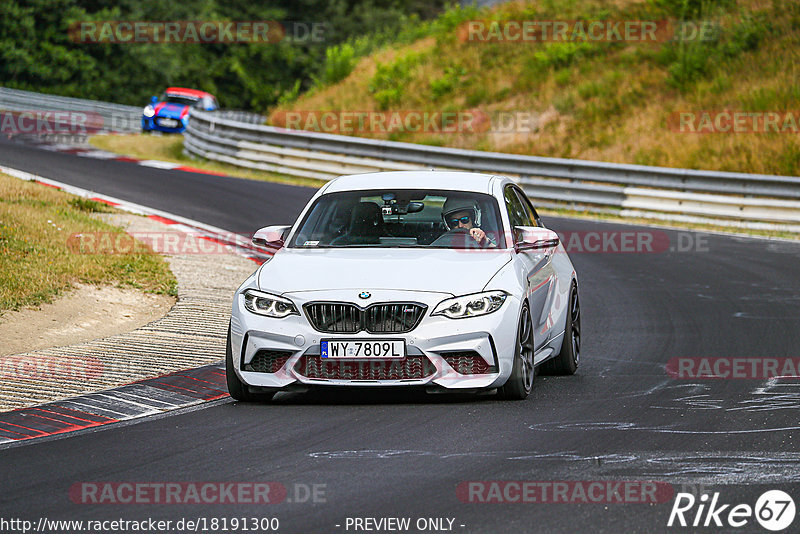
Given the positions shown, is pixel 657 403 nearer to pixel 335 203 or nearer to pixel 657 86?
pixel 335 203

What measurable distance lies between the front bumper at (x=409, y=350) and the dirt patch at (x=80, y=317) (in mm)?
3132

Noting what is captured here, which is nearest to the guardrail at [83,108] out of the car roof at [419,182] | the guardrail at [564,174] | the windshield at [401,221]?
the guardrail at [564,174]

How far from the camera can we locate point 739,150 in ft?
88.4

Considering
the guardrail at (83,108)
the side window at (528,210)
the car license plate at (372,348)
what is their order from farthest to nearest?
the guardrail at (83,108), the side window at (528,210), the car license plate at (372,348)

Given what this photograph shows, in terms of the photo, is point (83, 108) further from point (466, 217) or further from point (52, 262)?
point (466, 217)

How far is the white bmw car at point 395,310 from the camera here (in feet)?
26.8

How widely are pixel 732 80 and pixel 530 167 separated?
8.12 meters

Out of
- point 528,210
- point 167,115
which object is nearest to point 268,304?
point 528,210

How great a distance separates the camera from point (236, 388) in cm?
859

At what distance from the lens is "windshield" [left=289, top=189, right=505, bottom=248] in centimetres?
929

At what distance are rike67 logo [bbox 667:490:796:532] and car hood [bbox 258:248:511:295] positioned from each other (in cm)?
274

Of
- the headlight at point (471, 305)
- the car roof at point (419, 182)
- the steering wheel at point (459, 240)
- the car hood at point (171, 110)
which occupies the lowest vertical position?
the car hood at point (171, 110)

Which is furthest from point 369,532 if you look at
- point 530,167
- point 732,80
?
point 732,80

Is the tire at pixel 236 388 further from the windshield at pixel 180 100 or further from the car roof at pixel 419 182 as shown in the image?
the windshield at pixel 180 100
